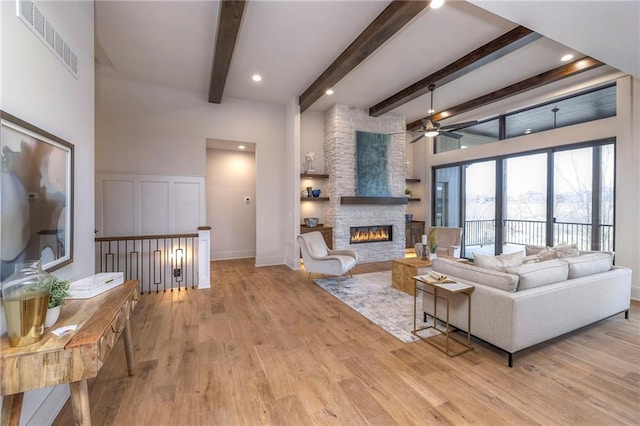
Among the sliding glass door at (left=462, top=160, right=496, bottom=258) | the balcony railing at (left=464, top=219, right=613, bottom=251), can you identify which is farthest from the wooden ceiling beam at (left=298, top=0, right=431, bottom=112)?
the balcony railing at (left=464, top=219, right=613, bottom=251)

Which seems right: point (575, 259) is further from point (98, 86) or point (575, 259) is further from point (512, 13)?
point (98, 86)

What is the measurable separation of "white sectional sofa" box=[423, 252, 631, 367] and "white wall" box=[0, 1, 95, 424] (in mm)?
3338

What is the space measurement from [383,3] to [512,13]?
132 centimetres

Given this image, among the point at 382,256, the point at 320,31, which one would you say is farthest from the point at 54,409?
the point at 382,256

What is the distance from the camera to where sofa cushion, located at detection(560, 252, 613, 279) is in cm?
277

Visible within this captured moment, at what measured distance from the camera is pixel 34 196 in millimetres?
1642

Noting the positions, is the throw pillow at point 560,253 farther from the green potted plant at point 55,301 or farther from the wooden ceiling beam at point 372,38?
the green potted plant at point 55,301

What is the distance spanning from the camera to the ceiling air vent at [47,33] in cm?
158

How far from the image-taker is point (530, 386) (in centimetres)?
203

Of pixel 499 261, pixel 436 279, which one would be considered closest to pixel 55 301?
pixel 436 279

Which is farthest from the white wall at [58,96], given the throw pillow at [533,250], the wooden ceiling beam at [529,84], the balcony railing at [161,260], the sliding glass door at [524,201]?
the sliding glass door at [524,201]

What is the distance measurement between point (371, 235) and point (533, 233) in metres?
3.37

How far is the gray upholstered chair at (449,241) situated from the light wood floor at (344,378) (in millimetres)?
2520

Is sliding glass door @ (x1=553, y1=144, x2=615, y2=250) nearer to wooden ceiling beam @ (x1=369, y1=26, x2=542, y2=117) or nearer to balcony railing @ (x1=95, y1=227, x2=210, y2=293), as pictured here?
wooden ceiling beam @ (x1=369, y1=26, x2=542, y2=117)
